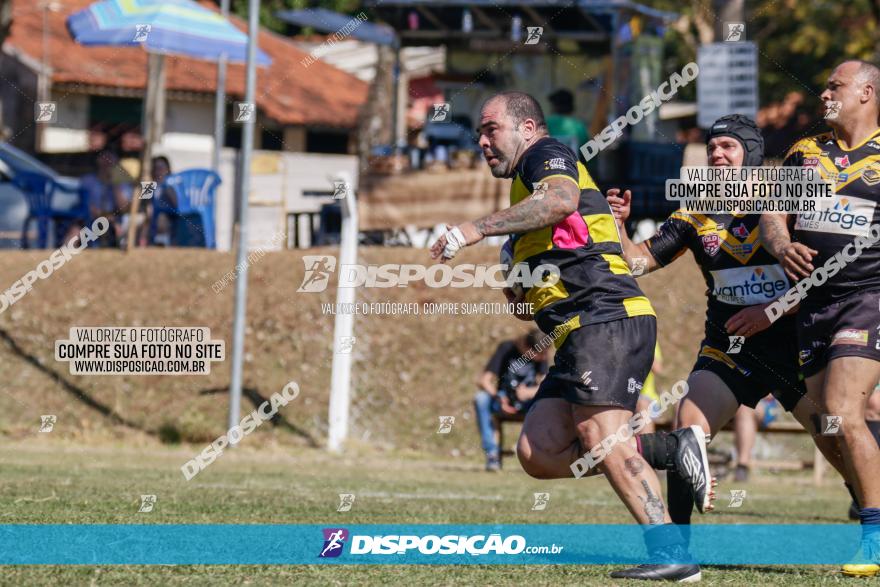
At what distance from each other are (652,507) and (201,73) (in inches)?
1228

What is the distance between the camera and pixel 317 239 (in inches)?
708

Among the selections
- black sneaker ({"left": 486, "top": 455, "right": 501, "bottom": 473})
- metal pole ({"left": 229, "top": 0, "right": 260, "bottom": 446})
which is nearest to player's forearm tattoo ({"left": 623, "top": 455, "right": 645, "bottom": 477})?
black sneaker ({"left": 486, "top": 455, "right": 501, "bottom": 473})

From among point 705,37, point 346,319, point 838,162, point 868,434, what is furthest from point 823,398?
point 705,37

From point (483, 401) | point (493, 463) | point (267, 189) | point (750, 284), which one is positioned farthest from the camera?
point (267, 189)

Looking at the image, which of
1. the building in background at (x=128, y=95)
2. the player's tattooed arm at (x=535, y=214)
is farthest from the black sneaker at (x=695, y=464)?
the building in background at (x=128, y=95)

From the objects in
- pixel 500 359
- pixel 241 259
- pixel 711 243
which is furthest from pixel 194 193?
pixel 711 243

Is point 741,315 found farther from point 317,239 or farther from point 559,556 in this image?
point 317,239

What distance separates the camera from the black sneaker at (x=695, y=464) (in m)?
5.89

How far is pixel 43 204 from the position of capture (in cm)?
1852

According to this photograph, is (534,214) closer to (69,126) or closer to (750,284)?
(750,284)

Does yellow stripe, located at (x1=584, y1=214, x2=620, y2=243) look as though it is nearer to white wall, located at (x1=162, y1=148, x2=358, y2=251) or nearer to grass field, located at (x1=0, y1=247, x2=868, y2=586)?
grass field, located at (x1=0, y1=247, x2=868, y2=586)

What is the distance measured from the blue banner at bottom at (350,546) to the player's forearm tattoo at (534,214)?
5.19ft

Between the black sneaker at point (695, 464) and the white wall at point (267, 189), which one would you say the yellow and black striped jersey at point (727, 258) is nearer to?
the black sneaker at point (695, 464)

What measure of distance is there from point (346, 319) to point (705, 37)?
15.7 meters
